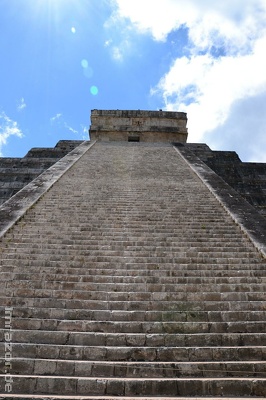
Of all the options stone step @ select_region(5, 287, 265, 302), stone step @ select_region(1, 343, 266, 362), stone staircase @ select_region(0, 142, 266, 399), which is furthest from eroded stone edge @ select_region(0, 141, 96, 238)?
stone step @ select_region(1, 343, 266, 362)

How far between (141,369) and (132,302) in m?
1.07

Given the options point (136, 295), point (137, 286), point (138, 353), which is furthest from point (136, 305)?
point (138, 353)

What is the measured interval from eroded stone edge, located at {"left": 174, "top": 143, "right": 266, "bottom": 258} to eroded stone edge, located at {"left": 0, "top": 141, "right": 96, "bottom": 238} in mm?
4112

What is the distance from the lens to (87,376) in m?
3.55

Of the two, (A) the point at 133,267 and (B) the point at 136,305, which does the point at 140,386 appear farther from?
(A) the point at 133,267

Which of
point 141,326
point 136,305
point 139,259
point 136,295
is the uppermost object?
point 139,259

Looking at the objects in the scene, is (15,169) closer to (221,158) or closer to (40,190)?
(40,190)

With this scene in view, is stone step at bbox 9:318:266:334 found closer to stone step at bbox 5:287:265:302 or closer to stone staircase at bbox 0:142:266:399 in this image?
stone staircase at bbox 0:142:266:399

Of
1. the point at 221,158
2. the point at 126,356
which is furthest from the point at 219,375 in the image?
the point at 221,158

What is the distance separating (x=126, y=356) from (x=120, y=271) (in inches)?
63.6

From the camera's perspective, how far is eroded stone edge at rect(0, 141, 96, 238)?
698 centimetres

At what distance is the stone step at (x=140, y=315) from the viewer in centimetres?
434

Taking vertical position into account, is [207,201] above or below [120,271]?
above

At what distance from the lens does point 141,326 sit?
4.17 m
